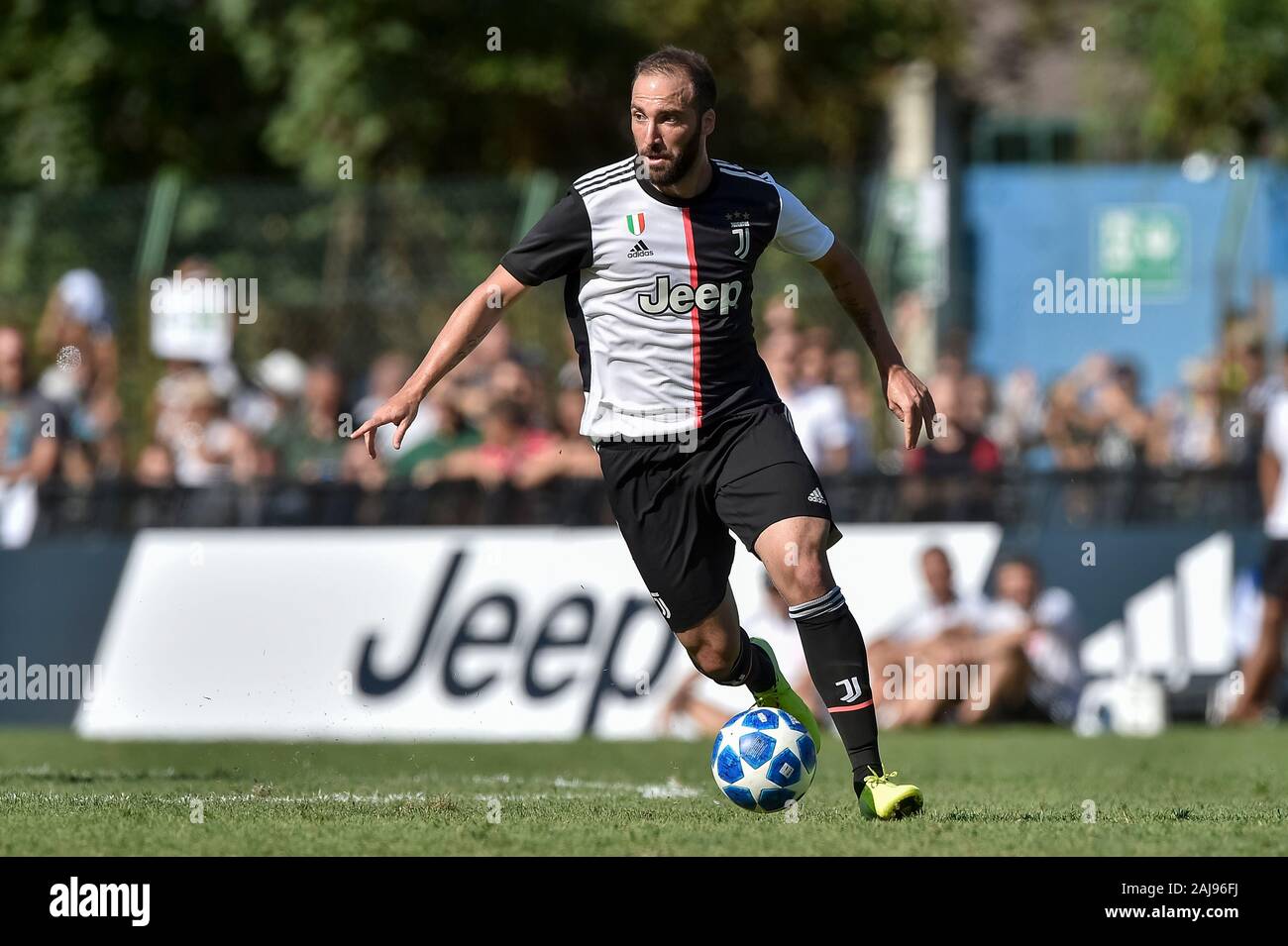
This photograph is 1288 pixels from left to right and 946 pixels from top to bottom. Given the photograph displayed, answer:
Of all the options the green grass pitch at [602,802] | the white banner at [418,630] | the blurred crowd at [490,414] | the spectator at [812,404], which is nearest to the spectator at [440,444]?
the blurred crowd at [490,414]

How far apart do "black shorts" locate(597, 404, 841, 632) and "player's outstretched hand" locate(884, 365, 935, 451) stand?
0.39 metres

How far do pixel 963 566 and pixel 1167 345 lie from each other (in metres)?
6.28

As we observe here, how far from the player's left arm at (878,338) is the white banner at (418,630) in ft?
19.6

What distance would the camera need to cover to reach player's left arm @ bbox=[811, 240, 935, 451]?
7445 millimetres

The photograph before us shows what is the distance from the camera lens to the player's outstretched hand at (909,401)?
7406 millimetres

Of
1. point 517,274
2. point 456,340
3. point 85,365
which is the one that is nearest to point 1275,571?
point 517,274

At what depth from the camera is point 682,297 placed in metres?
7.44

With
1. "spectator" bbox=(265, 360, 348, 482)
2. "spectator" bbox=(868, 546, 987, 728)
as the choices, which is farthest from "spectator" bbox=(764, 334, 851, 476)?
"spectator" bbox=(265, 360, 348, 482)

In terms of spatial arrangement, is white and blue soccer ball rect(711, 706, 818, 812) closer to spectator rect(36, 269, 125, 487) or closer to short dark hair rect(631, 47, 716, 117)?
short dark hair rect(631, 47, 716, 117)

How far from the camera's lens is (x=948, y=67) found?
26.3 metres

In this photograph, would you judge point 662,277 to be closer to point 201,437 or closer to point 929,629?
point 929,629

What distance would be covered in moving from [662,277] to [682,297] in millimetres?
104

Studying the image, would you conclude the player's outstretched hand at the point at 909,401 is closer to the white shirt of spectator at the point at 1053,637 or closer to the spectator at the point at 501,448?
the white shirt of spectator at the point at 1053,637
